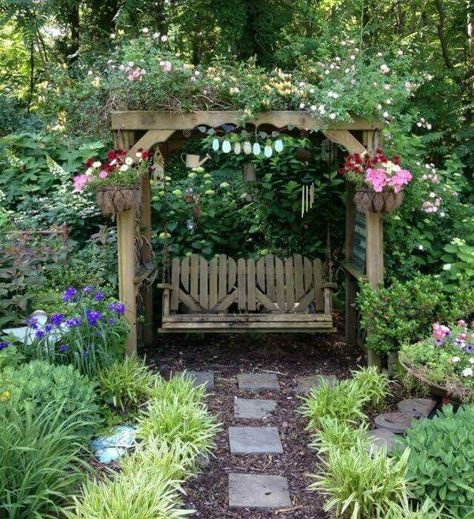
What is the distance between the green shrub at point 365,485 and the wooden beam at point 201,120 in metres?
2.33

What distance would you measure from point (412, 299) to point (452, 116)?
3.21 meters

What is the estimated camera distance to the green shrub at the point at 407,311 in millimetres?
4090

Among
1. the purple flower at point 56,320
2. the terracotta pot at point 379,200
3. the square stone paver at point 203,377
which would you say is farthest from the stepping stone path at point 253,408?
the terracotta pot at point 379,200

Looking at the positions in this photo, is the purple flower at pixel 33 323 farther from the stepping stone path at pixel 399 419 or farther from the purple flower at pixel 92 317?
the stepping stone path at pixel 399 419

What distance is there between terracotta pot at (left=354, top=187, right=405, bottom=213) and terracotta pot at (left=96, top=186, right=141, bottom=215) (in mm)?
1586

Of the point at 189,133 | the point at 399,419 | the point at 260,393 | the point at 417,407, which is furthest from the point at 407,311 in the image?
the point at 189,133

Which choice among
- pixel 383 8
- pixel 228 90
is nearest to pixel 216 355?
pixel 228 90

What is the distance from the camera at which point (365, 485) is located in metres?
2.64

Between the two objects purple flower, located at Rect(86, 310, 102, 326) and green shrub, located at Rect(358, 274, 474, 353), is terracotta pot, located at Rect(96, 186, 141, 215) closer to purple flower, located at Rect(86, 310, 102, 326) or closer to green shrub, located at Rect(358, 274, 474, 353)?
purple flower, located at Rect(86, 310, 102, 326)

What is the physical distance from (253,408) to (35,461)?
71.8 inches

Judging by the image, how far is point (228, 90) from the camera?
419cm

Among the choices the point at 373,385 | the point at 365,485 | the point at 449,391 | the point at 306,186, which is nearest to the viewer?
the point at 365,485

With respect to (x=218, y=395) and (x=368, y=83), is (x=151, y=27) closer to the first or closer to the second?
(x=368, y=83)

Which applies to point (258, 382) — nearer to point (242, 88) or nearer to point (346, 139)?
point (346, 139)
